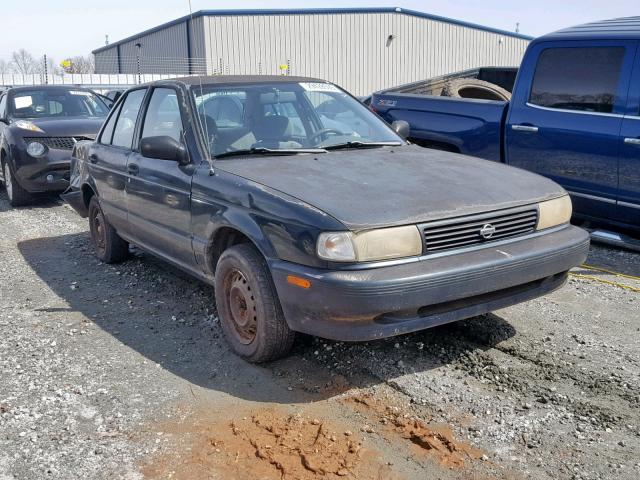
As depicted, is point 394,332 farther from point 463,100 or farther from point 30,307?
point 463,100

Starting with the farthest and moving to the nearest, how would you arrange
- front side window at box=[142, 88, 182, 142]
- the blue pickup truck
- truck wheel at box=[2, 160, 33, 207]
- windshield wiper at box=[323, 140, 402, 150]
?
1. truck wheel at box=[2, 160, 33, 207]
2. the blue pickup truck
3. front side window at box=[142, 88, 182, 142]
4. windshield wiper at box=[323, 140, 402, 150]

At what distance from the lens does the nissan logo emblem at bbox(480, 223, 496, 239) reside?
3.56 metres

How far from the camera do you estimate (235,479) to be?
9.24 ft

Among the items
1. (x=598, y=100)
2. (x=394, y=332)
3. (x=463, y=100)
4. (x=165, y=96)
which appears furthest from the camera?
(x=463, y=100)

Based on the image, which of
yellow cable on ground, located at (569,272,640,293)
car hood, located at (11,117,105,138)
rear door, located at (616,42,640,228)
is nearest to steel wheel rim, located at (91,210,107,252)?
car hood, located at (11,117,105,138)

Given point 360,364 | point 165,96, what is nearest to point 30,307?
point 165,96

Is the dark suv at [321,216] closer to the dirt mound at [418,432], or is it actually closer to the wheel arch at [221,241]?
the wheel arch at [221,241]

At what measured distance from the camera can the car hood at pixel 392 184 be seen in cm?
341

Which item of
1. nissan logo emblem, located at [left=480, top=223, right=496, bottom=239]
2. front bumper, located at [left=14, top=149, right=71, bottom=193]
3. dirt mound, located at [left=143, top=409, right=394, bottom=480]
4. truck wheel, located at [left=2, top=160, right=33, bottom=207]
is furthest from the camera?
truck wheel, located at [left=2, top=160, right=33, bottom=207]

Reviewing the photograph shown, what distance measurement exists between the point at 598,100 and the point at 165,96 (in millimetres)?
3647

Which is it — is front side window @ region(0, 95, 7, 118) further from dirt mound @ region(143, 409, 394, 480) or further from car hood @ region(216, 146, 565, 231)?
dirt mound @ region(143, 409, 394, 480)

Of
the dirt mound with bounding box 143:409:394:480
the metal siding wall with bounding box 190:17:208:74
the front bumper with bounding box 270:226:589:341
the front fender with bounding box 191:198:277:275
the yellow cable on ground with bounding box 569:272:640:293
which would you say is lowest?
the dirt mound with bounding box 143:409:394:480

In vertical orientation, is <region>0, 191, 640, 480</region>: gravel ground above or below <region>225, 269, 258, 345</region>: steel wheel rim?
below

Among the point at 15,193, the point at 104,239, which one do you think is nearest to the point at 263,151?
the point at 104,239
